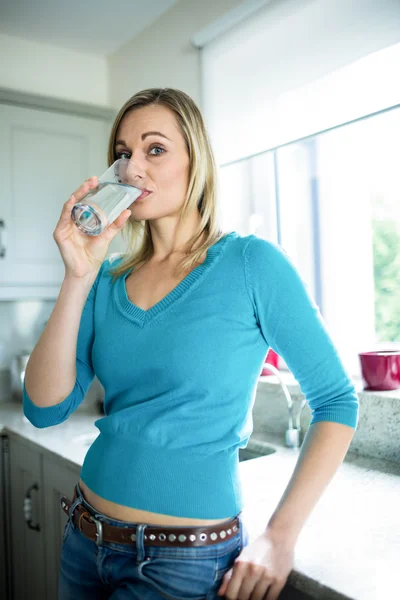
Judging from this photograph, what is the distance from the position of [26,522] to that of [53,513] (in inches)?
9.6

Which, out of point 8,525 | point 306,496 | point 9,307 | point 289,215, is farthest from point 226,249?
point 9,307

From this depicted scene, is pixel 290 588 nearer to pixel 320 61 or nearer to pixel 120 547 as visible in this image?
pixel 120 547

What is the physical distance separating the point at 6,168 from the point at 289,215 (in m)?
1.16

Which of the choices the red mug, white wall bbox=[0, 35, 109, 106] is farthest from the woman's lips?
white wall bbox=[0, 35, 109, 106]

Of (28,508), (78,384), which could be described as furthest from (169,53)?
(28,508)

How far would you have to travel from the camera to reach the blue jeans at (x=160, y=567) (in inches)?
32.4

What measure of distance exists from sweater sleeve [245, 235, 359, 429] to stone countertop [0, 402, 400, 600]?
208mm

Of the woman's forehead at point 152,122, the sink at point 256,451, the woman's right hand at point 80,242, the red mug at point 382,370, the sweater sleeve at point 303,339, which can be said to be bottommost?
the sink at point 256,451

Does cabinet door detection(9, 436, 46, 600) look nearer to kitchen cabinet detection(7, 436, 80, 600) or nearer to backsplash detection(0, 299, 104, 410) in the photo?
kitchen cabinet detection(7, 436, 80, 600)

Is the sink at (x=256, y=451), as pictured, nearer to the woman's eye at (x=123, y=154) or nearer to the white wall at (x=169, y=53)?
the woman's eye at (x=123, y=154)

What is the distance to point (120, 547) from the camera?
2.82 feet

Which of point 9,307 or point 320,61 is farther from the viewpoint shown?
point 9,307

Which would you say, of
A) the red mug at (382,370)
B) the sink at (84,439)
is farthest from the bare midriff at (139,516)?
the sink at (84,439)

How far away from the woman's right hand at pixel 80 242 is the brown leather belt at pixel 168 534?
428 mm
